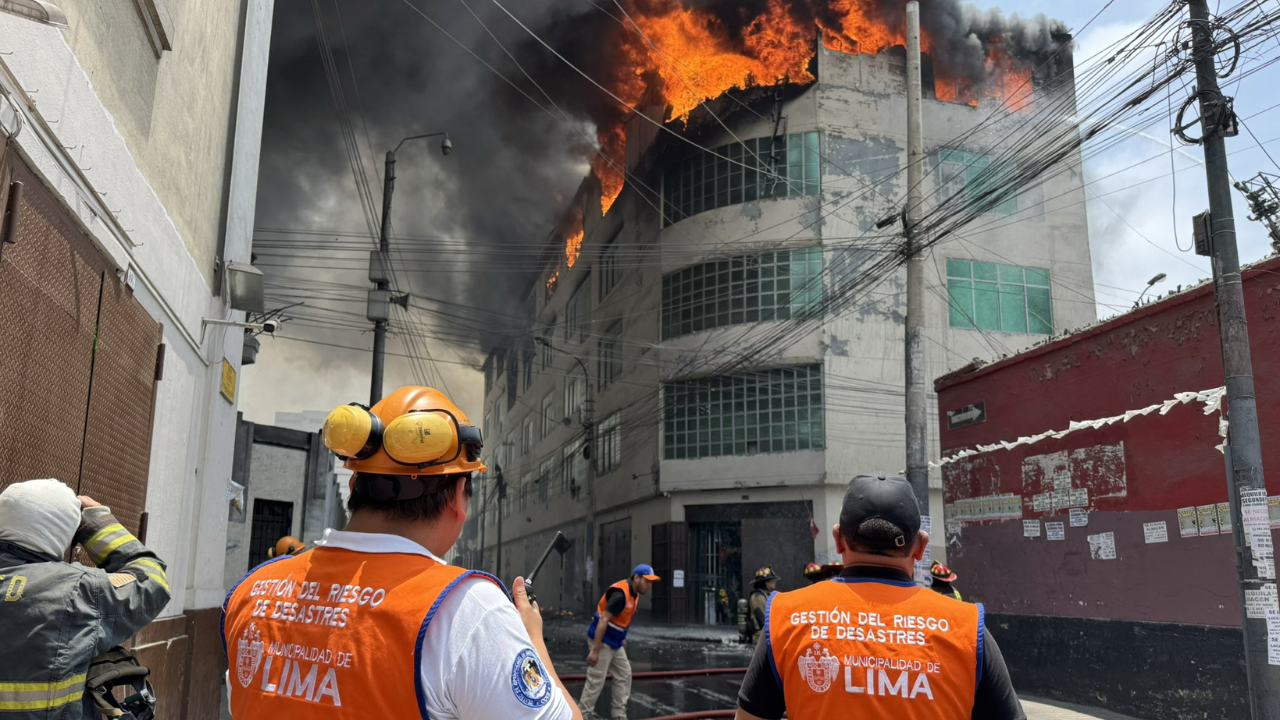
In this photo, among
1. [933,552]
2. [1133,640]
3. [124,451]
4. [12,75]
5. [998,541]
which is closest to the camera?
[12,75]

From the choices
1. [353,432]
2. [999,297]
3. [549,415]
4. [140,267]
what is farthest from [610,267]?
[353,432]

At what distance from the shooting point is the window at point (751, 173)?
26078 millimetres

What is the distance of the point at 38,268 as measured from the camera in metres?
3.61

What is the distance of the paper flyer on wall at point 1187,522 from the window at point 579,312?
28498mm

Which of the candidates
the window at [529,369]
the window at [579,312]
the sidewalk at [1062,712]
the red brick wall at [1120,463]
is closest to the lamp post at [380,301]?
the red brick wall at [1120,463]

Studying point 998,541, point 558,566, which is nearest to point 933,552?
point 998,541

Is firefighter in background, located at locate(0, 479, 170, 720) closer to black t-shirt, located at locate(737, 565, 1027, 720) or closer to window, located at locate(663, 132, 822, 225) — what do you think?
black t-shirt, located at locate(737, 565, 1027, 720)

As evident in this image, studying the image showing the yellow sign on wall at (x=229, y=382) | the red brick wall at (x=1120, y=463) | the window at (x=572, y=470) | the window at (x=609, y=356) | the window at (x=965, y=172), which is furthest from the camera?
the window at (x=572, y=470)

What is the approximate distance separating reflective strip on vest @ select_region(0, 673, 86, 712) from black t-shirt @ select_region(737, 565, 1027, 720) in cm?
189

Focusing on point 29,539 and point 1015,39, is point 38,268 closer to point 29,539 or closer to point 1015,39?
point 29,539

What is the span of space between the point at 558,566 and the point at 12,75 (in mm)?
38102

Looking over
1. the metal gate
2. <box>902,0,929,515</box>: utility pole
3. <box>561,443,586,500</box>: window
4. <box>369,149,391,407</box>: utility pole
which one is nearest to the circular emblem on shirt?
the metal gate

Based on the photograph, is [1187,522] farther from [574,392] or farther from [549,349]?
[549,349]

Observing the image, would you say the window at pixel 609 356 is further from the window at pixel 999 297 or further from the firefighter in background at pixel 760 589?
the firefighter in background at pixel 760 589
